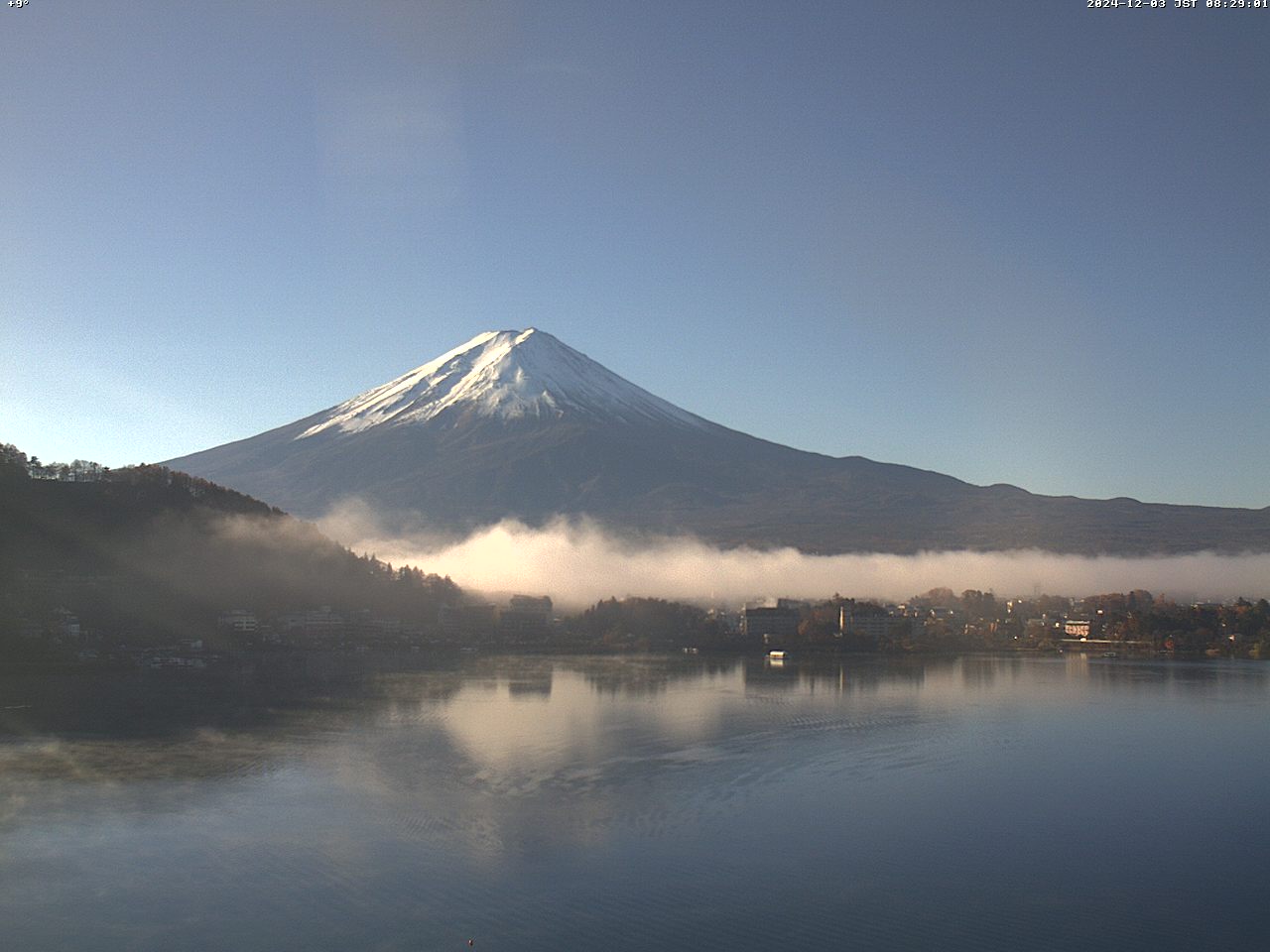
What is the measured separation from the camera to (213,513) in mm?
23125

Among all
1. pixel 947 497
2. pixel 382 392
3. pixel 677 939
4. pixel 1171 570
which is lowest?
pixel 677 939

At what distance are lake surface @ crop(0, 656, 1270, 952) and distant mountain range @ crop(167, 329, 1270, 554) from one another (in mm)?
34289

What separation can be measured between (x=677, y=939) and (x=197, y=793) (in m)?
4.32

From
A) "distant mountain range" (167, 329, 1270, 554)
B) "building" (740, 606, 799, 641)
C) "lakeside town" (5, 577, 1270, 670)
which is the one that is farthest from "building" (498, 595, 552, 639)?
"distant mountain range" (167, 329, 1270, 554)

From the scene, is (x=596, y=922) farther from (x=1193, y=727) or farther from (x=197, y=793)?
(x=1193, y=727)

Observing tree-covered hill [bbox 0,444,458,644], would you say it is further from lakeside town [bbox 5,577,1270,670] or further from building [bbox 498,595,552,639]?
building [bbox 498,595,552,639]

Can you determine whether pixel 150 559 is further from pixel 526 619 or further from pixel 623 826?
pixel 623 826

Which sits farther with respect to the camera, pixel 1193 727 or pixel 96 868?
pixel 1193 727

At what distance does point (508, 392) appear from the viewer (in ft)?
194

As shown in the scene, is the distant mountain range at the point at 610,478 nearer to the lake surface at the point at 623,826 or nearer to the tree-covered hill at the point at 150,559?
the tree-covered hill at the point at 150,559

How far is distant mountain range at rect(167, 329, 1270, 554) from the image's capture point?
158 feet

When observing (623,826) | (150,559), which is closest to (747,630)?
(150,559)

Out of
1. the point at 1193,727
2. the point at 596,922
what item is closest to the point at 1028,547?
the point at 1193,727

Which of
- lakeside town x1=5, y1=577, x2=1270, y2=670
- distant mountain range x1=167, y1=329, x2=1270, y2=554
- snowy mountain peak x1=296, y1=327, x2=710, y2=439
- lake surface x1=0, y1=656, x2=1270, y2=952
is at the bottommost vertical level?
lake surface x1=0, y1=656, x2=1270, y2=952
